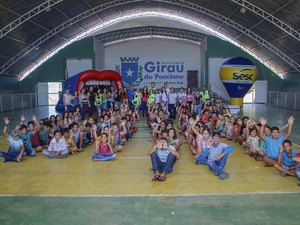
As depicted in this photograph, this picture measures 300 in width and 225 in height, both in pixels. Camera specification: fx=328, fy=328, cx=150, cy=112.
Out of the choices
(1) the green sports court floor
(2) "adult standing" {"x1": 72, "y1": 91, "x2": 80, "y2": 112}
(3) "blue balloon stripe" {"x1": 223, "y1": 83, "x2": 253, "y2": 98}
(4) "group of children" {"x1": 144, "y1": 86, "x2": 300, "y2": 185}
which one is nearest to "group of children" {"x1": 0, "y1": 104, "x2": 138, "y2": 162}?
(1) the green sports court floor

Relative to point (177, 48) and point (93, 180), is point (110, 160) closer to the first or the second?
point (93, 180)

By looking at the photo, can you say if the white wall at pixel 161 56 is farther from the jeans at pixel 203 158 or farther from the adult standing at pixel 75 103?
the jeans at pixel 203 158

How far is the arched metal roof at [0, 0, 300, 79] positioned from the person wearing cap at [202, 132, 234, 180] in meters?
10.9

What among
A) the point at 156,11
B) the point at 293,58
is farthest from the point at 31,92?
the point at 293,58

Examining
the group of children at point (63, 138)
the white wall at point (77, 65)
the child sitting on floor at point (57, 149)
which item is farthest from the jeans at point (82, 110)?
the white wall at point (77, 65)

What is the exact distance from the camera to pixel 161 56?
1265 inches

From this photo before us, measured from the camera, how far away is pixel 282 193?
226 inches

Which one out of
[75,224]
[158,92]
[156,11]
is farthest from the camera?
[156,11]

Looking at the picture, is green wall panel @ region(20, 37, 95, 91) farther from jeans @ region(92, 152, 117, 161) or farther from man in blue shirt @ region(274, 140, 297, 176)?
man in blue shirt @ region(274, 140, 297, 176)

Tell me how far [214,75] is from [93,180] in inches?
979

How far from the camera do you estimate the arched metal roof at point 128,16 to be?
17.5m

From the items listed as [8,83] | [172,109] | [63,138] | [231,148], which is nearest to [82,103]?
[172,109]

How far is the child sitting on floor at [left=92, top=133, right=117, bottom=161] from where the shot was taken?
8.29 m

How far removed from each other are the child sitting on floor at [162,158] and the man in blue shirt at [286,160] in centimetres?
223
